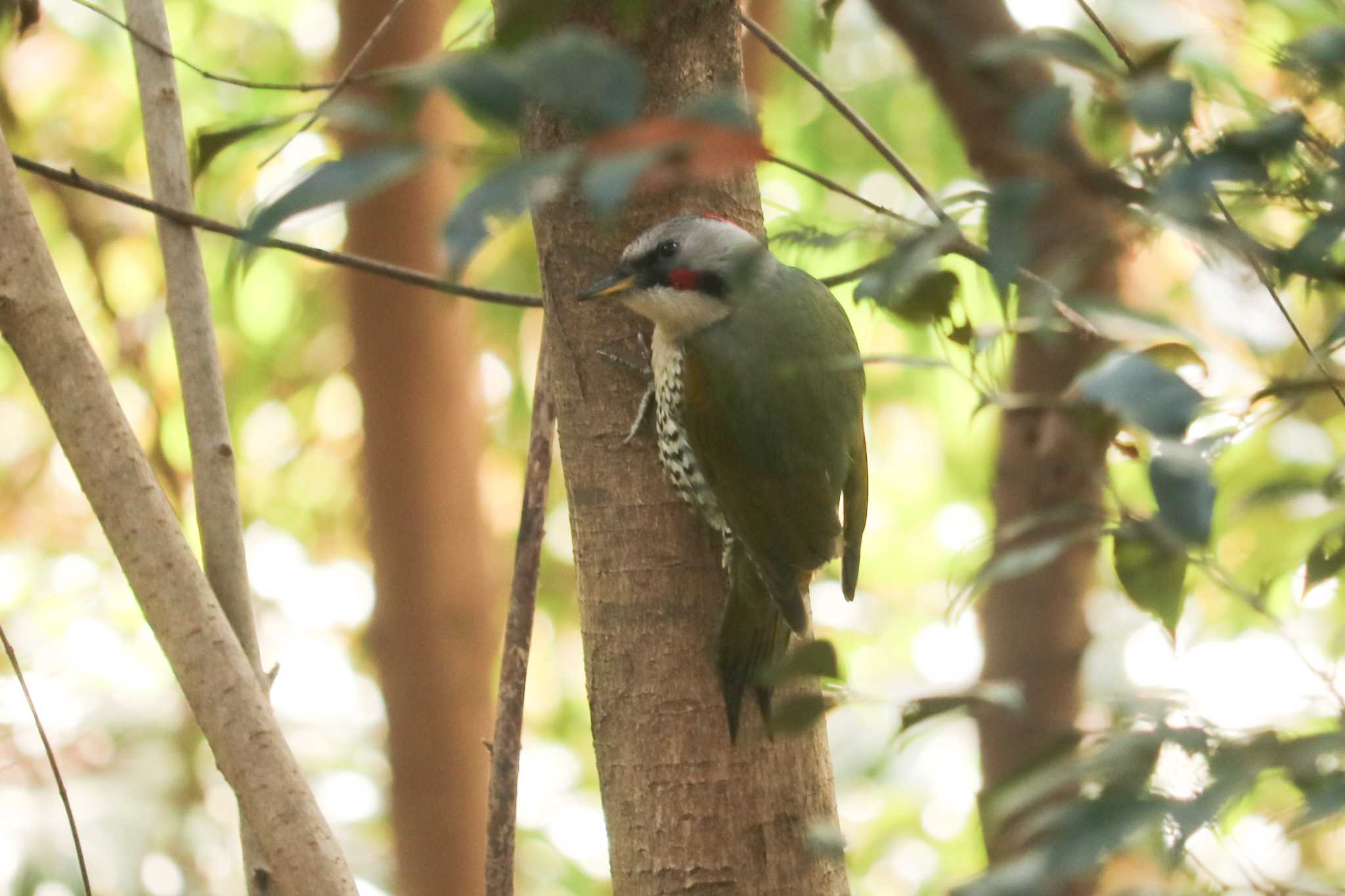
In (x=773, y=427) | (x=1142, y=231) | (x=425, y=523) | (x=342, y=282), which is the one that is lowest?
(x=1142, y=231)

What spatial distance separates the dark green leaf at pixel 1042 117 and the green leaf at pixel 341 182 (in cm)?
28

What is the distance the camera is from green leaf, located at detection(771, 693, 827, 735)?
752mm

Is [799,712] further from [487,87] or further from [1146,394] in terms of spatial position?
[487,87]

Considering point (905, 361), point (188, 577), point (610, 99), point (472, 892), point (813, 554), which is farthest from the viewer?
point (472, 892)

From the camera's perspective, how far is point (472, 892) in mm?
2500

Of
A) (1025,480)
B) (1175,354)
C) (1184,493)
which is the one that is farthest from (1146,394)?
(1025,480)

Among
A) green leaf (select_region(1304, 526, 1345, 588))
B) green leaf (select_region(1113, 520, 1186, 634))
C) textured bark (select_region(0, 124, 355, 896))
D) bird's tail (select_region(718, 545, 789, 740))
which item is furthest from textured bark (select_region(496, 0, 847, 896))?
green leaf (select_region(1304, 526, 1345, 588))

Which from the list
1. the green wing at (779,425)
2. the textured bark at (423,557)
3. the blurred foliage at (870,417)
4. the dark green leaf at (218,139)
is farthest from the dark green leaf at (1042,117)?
the textured bark at (423,557)

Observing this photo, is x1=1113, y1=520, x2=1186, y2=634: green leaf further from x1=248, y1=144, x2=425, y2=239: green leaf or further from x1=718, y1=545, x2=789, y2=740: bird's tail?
x1=248, y1=144, x2=425, y2=239: green leaf

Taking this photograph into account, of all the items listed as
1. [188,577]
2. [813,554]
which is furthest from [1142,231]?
[188,577]

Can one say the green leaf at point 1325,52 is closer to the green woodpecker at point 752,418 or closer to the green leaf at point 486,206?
the green leaf at point 486,206

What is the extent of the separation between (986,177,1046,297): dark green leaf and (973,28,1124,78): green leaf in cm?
7

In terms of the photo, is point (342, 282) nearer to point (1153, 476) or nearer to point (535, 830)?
point (535, 830)

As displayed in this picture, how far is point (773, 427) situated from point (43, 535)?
2859 millimetres
